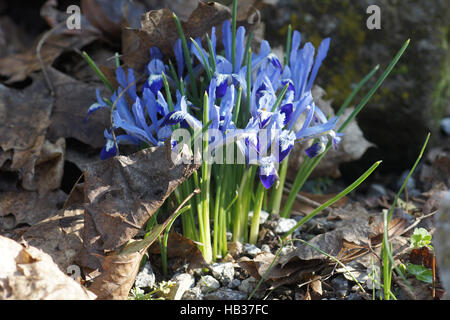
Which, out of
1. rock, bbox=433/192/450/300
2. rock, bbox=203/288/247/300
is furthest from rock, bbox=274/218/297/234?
rock, bbox=433/192/450/300

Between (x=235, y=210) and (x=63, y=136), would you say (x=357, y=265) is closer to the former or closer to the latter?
(x=235, y=210)

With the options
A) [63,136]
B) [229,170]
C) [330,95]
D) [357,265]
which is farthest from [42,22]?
[357,265]

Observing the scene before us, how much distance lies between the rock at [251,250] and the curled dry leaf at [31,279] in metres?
0.72

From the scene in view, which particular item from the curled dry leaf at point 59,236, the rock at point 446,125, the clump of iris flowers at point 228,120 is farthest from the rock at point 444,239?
the rock at point 446,125

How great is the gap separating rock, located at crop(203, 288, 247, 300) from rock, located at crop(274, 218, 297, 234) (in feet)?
1.51

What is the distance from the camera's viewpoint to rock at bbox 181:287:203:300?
192 cm

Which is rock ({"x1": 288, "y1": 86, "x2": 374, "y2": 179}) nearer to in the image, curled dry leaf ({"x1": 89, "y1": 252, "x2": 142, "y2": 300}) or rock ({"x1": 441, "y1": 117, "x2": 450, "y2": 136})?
rock ({"x1": 441, "y1": 117, "x2": 450, "y2": 136})

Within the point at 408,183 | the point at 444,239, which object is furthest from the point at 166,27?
the point at 408,183

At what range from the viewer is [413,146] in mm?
3291

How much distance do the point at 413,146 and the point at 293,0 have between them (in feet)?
3.95

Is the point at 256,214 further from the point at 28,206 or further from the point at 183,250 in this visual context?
the point at 28,206

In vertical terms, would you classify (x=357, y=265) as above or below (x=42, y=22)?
below

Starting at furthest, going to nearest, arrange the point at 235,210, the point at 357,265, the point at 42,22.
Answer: the point at 42,22 < the point at 235,210 < the point at 357,265

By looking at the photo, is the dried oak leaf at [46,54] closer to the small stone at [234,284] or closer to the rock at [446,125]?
the small stone at [234,284]
